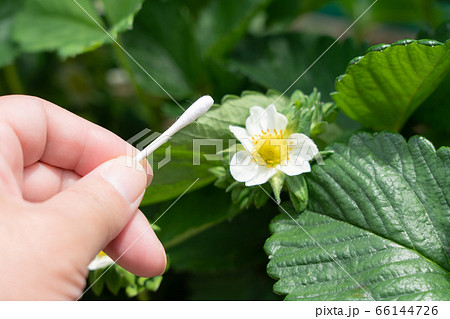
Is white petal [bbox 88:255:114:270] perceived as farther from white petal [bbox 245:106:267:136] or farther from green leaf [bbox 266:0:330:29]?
green leaf [bbox 266:0:330:29]

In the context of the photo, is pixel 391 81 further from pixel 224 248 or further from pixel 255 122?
pixel 224 248

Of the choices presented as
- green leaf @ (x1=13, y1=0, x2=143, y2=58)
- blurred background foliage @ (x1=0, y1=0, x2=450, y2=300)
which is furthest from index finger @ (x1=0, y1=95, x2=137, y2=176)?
green leaf @ (x1=13, y1=0, x2=143, y2=58)

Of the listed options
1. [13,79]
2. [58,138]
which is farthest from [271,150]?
[13,79]

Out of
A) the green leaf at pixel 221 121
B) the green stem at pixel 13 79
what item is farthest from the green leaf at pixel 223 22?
the green stem at pixel 13 79

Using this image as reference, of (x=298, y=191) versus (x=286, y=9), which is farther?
(x=286, y=9)

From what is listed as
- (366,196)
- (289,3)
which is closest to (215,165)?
(366,196)

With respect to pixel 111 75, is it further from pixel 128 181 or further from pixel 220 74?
pixel 128 181
